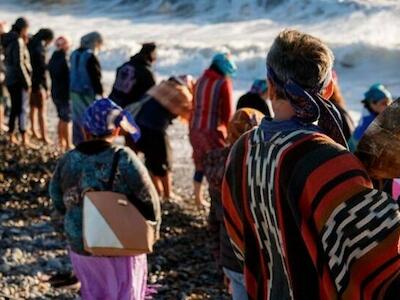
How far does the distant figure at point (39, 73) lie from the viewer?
34.3ft

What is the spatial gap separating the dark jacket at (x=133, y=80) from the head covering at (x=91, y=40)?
25.1 inches

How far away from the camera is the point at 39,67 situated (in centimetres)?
1058

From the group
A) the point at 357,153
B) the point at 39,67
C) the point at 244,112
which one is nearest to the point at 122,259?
the point at 244,112

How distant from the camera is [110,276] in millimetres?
4316

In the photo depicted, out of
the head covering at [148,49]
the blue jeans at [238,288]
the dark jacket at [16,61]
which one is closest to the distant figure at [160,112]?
the head covering at [148,49]

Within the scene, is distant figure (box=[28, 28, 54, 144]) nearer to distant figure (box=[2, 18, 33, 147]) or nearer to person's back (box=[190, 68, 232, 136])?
distant figure (box=[2, 18, 33, 147])

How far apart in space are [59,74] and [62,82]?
13 centimetres

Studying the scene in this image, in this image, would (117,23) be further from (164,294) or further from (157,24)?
(164,294)

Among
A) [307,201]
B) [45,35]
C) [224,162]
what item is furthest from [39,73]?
[307,201]

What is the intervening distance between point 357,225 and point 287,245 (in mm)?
273

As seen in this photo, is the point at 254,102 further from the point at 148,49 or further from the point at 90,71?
the point at 90,71

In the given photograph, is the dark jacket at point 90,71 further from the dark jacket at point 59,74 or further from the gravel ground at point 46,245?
the gravel ground at point 46,245

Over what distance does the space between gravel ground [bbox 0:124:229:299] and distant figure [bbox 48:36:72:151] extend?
73 centimetres

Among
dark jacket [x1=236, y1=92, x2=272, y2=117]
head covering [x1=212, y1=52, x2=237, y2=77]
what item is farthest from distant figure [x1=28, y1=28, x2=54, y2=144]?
dark jacket [x1=236, y1=92, x2=272, y2=117]
